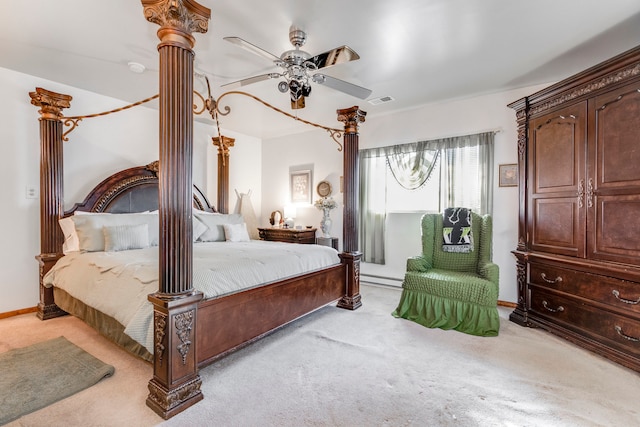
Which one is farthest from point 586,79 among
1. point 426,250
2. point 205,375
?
point 205,375

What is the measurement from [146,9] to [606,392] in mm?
3661

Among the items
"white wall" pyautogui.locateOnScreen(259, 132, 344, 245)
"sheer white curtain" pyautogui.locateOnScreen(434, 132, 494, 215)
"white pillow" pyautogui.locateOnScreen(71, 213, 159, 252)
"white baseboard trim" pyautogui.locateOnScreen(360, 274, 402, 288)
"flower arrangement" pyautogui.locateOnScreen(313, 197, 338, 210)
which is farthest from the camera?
"white wall" pyautogui.locateOnScreen(259, 132, 344, 245)

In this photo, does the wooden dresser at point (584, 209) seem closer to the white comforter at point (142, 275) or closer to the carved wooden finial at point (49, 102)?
the white comforter at point (142, 275)

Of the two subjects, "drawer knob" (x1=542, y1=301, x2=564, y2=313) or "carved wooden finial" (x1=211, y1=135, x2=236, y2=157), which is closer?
"drawer knob" (x1=542, y1=301, x2=564, y2=313)

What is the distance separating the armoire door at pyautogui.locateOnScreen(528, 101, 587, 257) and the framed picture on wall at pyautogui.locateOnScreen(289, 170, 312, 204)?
11.0ft

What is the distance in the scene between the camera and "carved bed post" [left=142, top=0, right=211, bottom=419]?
171 centimetres

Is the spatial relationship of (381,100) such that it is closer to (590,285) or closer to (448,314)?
(448,314)

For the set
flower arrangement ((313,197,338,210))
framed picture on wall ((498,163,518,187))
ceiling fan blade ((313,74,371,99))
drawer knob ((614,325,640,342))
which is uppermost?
ceiling fan blade ((313,74,371,99))

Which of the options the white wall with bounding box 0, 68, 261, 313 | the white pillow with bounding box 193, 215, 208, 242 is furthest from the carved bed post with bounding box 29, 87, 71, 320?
the white pillow with bounding box 193, 215, 208, 242

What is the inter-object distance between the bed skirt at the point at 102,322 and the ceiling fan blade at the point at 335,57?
243 cm

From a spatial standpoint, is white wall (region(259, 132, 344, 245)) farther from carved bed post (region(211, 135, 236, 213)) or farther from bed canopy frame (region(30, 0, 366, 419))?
bed canopy frame (region(30, 0, 366, 419))

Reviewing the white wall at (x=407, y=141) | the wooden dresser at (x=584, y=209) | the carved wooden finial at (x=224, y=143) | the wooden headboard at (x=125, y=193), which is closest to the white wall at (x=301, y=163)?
the white wall at (x=407, y=141)

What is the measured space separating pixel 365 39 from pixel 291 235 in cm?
321

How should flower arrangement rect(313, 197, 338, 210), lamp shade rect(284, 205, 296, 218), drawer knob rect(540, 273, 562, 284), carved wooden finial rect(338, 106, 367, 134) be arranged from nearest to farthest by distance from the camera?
drawer knob rect(540, 273, 562, 284)
carved wooden finial rect(338, 106, 367, 134)
flower arrangement rect(313, 197, 338, 210)
lamp shade rect(284, 205, 296, 218)
